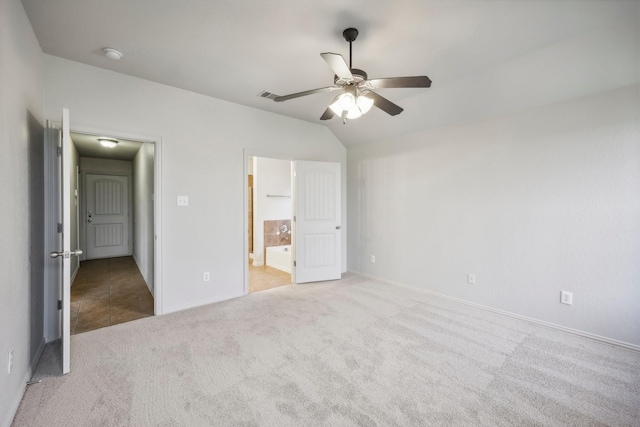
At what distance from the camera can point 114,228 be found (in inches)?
279

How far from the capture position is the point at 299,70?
9.48ft

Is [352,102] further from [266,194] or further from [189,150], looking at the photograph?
[266,194]

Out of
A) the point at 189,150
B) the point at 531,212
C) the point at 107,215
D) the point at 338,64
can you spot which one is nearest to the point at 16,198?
the point at 189,150

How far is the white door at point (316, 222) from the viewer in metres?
4.48

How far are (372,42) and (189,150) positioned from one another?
2432mm

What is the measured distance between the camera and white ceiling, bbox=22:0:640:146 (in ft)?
6.54

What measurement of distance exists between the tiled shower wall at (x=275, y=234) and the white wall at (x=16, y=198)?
3920mm

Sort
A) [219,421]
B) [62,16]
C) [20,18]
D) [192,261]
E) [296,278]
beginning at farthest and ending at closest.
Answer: [296,278], [192,261], [62,16], [20,18], [219,421]

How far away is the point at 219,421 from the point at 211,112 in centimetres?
332

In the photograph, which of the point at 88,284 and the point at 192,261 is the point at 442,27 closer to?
the point at 192,261

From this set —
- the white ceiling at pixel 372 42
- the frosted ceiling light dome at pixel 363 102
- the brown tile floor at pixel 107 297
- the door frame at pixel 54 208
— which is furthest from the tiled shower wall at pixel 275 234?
the frosted ceiling light dome at pixel 363 102

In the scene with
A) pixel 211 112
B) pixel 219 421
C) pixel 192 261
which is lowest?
pixel 219 421

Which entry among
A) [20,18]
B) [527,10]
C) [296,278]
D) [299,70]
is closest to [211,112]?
[299,70]

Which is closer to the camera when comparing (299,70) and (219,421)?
(219,421)
